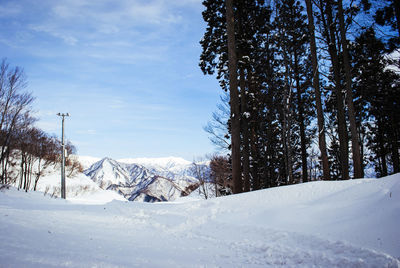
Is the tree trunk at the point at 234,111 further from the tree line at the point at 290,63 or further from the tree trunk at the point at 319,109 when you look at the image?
the tree trunk at the point at 319,109

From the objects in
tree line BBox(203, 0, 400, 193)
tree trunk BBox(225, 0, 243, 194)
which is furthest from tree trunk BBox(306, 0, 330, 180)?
tree trunk BBox(225, 0, 243, 194)

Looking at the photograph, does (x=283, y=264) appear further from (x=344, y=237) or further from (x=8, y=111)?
(x=8, y=111)

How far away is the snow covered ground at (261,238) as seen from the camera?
301 centimetres

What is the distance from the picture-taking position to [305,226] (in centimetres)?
443

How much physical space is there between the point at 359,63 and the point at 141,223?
1416 cm

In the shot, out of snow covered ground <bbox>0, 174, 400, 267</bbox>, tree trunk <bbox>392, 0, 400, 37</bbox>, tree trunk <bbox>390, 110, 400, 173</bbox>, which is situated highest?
tree trunk <bbox>392, 0, 400, 37</bbox>

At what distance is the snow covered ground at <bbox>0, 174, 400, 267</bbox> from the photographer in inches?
118

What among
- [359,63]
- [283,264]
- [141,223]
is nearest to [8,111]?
[141,223]

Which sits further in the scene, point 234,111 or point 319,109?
point 319,109

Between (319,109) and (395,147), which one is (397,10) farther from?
(395,147)

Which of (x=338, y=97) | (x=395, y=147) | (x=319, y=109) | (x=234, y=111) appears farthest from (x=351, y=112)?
(x=395, y=147)

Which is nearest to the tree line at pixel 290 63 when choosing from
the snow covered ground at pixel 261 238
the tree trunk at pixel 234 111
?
the tree trunk at pixel 234 111

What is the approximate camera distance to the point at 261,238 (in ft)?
14.6

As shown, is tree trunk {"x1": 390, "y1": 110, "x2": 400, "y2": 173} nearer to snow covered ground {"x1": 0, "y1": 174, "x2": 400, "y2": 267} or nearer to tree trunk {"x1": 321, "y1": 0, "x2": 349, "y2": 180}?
tree trunk {"x1": 321, "y1": 0, "x2": 349, "y2": 180}
